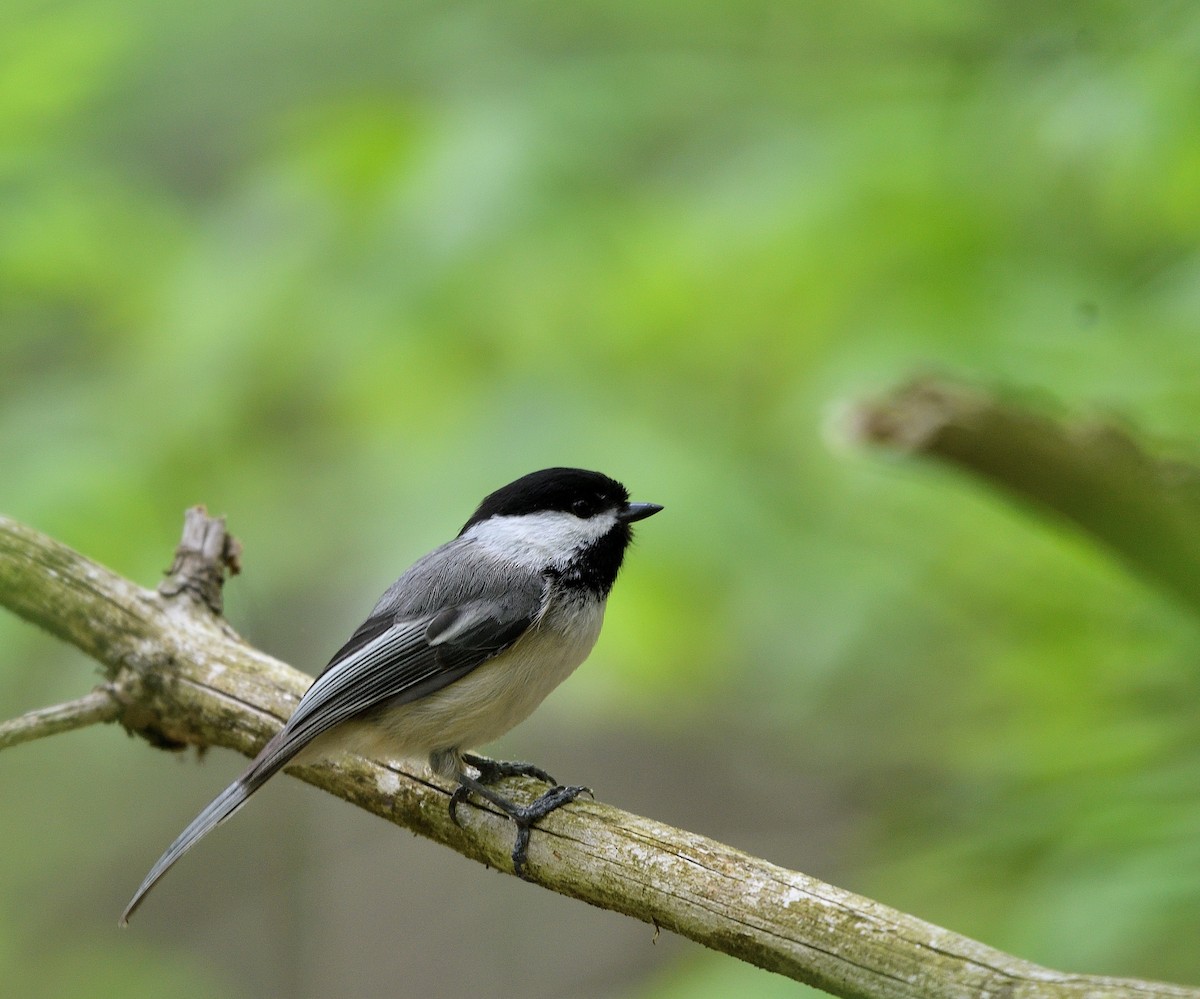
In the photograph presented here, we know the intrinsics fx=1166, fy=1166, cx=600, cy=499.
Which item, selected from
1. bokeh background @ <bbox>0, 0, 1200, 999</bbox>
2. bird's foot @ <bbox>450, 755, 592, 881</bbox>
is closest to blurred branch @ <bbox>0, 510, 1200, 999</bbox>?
bird's foot @ <bbox>450, 755, 592, 881</bbox>

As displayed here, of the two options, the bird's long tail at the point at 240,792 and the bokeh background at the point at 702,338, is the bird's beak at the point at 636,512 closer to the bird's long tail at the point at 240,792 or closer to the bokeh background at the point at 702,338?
the bokeh background at the point at 702,338

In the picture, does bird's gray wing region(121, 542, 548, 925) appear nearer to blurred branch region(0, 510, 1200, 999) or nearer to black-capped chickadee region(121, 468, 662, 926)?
black-capped chickadee region(121, 468, 662, 926)

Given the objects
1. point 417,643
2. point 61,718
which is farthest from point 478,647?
point 61,718

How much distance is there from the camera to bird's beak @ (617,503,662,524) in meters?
2.55

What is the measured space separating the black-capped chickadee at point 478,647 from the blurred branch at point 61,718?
0.36 metres

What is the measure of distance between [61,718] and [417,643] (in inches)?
27.4

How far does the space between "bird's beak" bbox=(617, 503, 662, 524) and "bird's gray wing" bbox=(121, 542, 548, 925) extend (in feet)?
0.86

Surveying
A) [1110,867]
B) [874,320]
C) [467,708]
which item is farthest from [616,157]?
[1110,867]

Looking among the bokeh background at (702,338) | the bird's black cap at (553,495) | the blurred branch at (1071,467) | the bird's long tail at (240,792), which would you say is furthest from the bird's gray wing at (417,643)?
the blurred branch at (1071,467)

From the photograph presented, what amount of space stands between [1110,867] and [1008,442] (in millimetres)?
838

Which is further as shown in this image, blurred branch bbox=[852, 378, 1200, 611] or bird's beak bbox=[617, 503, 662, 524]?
bird's beak bbox=[617, 503, 662, 524]

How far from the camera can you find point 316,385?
3.27 meters

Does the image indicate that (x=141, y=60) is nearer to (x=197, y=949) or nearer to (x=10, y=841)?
(x=10, y=841)

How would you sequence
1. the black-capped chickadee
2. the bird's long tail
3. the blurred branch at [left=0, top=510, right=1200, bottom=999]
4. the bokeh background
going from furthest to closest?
the bokeh background → the black-capped chickadee → the bird's long tail → the blurred branch at [left=0, top=510, right=1200, bottom=999]
